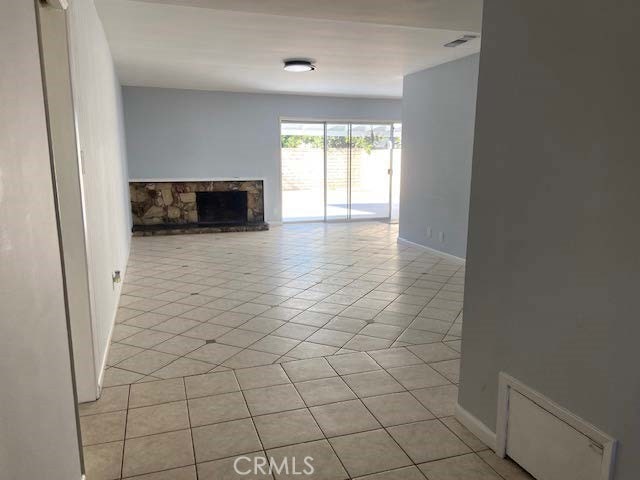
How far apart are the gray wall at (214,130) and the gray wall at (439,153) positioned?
Answer: 260 centimetres

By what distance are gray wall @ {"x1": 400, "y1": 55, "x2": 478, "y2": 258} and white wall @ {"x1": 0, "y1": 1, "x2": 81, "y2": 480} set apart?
15.2ft

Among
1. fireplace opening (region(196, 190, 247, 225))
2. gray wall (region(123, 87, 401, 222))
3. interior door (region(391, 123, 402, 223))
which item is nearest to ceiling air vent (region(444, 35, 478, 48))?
gray wall (region(123, 87, 401, 222))

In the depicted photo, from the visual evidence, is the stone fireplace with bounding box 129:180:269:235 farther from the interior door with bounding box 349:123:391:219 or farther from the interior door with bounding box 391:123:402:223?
the interior door with bounding box 391:123:402:223

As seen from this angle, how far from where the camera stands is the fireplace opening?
316 inches

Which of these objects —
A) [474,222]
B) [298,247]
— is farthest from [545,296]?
[298,247]

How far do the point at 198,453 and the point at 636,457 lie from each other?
1607 mm

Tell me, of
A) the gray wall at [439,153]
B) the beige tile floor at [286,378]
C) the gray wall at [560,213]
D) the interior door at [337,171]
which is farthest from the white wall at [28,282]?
the interior door at [337,171]

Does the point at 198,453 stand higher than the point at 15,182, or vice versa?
the point at 15,182

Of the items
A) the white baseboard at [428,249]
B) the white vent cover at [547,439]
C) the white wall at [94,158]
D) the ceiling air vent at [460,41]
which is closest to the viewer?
the white vent cover at [547,439]

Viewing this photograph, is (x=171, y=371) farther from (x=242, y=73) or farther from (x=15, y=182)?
(x=242, y=73)

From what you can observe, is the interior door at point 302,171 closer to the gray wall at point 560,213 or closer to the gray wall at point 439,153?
the gray wall at point 439,153

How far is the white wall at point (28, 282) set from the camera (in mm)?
1009

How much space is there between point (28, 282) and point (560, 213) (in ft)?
5.43

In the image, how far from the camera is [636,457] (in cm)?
136
